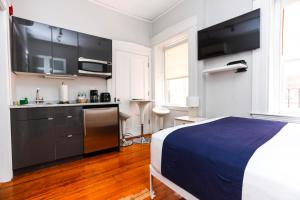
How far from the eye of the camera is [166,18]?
3.82 metres

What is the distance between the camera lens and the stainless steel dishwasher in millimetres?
2631

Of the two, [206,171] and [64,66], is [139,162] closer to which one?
[206,171]

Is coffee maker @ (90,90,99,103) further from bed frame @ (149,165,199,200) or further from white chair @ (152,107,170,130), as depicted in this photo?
bed frame @ (149,165,199,200)

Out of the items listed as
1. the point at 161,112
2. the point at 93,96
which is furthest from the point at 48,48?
the point at 161,112

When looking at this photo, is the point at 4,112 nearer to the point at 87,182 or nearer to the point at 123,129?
the point at 87,182

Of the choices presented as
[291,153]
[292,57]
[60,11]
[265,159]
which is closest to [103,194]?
[265,159]

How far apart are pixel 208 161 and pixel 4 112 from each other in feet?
8.24

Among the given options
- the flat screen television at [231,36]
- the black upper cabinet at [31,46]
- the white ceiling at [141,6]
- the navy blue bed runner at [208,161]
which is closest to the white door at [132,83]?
the white ceiling at [141,6]

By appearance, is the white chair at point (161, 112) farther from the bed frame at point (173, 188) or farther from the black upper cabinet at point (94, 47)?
the bed frame at point (173, 188)

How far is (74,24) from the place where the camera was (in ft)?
10.2

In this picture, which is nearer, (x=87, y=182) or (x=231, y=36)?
(x=87, y=182)

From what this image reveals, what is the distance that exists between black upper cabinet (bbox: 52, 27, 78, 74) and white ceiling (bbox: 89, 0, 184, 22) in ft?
4.22

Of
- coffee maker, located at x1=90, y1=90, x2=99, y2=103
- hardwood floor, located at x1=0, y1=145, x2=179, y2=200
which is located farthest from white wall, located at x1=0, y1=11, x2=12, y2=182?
coffee maker, located at x1=90, y1=90, x2=99, y2=103

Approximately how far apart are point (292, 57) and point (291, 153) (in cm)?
201
